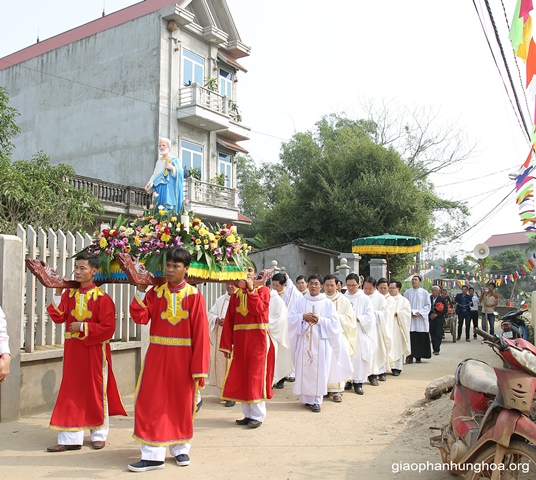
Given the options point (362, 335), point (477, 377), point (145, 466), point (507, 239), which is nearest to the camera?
point (477, 377)

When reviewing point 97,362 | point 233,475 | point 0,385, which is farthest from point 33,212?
point 233,475

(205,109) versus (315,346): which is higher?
(205,109)

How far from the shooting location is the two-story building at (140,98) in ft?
62.4

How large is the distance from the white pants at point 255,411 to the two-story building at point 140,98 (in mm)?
11626

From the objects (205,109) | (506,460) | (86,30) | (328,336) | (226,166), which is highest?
(86,30)

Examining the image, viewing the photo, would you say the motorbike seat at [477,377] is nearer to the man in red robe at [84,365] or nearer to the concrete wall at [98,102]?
the man in red robe at [84,365]

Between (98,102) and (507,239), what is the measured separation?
61375mm

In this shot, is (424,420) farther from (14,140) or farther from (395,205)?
(14,140)

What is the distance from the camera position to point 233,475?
15.7ft

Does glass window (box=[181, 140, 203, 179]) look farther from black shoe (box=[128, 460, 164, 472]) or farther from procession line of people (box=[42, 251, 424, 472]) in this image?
black shoe (box=[128, 460, 164, 472])

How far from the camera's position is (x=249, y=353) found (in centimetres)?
678

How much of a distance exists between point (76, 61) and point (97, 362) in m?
18.1

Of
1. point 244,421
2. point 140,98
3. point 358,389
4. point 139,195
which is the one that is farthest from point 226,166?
point 244,421

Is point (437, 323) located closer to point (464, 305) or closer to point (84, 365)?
point (464, 305)
